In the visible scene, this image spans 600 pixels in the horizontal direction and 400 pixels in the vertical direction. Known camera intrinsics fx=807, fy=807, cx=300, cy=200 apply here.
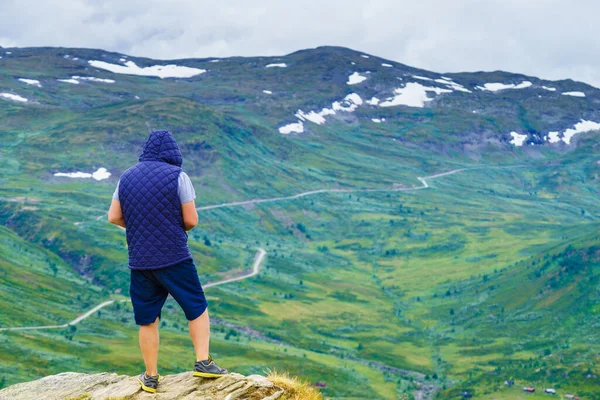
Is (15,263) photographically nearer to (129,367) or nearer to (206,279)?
(206,279)

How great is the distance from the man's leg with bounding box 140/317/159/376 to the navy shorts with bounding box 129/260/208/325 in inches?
10.4

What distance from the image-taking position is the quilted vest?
60.5 feet

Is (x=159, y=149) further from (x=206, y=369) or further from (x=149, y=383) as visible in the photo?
(x=149, y=383)

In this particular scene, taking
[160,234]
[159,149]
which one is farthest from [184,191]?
[159,149]

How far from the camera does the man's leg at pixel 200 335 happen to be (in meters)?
19.0

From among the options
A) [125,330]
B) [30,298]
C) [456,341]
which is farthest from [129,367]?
[456,341]

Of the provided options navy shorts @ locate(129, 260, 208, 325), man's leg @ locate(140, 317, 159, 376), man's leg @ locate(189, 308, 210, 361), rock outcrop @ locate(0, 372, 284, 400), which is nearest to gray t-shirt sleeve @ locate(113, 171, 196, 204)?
navy shorts @ locate(129, 260, 208, 325)

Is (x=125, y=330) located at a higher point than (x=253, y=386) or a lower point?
lower

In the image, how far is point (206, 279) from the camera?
194m

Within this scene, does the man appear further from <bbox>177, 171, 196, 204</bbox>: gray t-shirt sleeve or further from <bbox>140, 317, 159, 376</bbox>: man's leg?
<bbox>140, 317, 159, 376</bbox>: man's leg

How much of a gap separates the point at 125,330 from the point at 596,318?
303 ft

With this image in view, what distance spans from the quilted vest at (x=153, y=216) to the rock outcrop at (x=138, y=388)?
309 cm

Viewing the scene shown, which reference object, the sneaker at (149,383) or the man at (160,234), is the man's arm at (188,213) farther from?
the sneaker at (149,383)

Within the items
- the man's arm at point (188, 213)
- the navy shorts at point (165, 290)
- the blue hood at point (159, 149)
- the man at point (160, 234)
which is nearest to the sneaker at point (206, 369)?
the man at point (160, 234)
